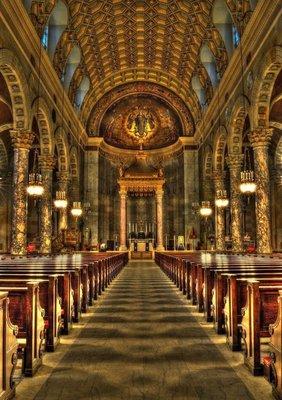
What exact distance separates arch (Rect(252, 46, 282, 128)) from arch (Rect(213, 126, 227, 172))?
6.48m

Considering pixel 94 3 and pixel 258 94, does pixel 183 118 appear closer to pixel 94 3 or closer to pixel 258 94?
pixel 94 3

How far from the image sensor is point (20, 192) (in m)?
15.6

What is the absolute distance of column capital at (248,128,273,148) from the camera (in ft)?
51.6

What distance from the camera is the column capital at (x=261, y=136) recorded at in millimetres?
15734

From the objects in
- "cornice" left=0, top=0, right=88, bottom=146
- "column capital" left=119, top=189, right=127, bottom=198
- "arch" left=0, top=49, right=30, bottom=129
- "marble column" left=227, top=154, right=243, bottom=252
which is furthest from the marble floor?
"column capital" left=119, top=189, right=127, bottom=198

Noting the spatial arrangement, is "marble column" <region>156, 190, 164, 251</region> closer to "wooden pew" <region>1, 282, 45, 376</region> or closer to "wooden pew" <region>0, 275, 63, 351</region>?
"wooden pew" <region>0, 275, 63, 351</region>

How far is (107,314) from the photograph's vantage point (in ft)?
25.0

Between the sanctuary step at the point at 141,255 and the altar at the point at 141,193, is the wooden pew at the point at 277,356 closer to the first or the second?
the altar at the point at 141,193

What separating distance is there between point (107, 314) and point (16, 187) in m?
9.22

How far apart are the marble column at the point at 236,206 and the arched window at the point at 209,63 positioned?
5.94 meters

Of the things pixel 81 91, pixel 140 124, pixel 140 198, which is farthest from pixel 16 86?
pixel 140 198

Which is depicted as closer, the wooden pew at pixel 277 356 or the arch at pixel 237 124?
the wooden pew at pixel 277 356

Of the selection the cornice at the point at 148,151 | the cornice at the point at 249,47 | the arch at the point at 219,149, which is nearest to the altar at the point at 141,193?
the cornice at the point at 148,151

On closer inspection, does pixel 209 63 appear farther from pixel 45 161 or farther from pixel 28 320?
pixel 28 320
